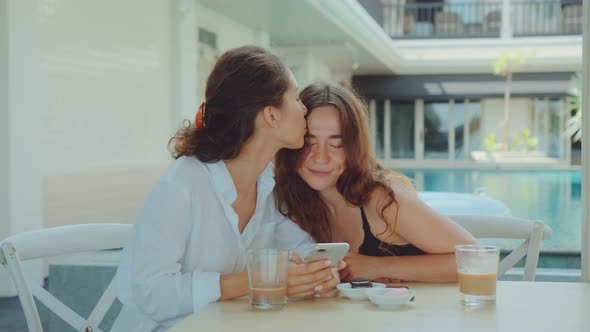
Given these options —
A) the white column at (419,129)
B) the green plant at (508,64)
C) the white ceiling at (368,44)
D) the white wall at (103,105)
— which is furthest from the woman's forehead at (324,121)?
Result: the white column at (419,129)

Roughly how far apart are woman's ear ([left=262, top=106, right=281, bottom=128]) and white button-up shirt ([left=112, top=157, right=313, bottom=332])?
14 centimetres

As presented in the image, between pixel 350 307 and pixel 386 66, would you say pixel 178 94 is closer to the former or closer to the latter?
pixel 350 307

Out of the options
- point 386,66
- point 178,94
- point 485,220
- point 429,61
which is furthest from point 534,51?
point 485,220

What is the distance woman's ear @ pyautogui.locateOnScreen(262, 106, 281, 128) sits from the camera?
1.68m

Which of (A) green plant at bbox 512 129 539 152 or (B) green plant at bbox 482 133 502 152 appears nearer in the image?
(A) green plant at bbox 512 129 539 152

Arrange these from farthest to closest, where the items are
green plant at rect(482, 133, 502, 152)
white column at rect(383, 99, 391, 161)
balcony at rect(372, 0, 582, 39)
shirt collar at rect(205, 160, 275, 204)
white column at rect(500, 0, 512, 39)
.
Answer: white column at rect(383, 99, 391, 161) < balcony at rect(372, 0, 582, 39) < green plant at rect(482, 133, 502, 152) < white column at rect(500, 0, 512, 39) < shirt collar at rect(205, 160, 275, 204)

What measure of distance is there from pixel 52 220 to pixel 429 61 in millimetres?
13890

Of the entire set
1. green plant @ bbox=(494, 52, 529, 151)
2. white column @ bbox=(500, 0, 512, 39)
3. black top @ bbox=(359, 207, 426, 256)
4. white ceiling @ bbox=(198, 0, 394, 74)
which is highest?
white column @ bbox=(500, 0, 512, 39)

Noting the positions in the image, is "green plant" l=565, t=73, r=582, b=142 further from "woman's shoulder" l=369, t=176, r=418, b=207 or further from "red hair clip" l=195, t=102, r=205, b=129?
"red hair clip" l=195, t=102, r=205, b=129

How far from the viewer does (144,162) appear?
22.0 feet

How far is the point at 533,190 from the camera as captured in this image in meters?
12.5

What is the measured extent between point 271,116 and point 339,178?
306mm

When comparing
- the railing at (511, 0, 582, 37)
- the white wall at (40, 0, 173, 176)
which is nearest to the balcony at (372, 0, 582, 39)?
the railing at (511, 0, 582, 37)

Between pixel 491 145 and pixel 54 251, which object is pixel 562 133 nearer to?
pixel 491 145
